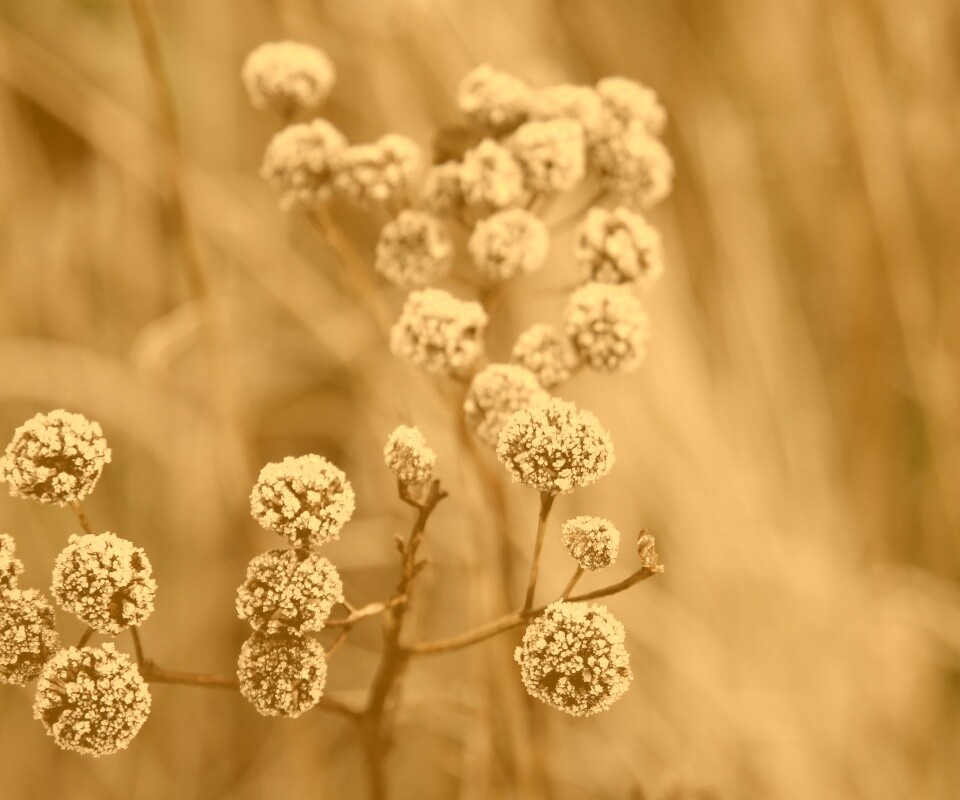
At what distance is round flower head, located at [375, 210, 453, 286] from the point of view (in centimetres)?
79

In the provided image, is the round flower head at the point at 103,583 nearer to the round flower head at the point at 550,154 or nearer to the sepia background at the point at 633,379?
the round flower head at the point at 550,154

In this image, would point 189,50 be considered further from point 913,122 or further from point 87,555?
point 87,555

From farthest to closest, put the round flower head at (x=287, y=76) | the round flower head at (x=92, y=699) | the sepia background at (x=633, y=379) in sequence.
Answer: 1. the sepia background at (x=633, y=379)
2. the round flower head at (x=287, y=76)
3. the round flower head at (x=92, y=699)

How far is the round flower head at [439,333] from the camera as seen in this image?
2.30 feet

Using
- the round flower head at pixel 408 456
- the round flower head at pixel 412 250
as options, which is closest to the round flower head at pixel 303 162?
the round flower head at pixel 412 250

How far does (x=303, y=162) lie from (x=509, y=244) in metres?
0.20

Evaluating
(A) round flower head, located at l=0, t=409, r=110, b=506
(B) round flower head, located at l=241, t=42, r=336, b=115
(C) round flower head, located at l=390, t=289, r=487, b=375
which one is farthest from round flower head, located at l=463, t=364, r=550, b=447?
(B) round flower head, located at l=241, t=42, r=336, b=115

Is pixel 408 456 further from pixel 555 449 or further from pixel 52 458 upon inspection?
pixel 52 458

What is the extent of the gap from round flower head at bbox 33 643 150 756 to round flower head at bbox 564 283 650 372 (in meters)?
0.41

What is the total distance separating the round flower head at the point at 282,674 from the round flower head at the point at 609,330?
1.09 feet

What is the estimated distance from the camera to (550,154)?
78 centimetres

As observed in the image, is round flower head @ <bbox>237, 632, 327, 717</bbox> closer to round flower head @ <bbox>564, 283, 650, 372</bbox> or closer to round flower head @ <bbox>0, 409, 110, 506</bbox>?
round flower head @ <bbox>0, 409, 110, 506</bbox>

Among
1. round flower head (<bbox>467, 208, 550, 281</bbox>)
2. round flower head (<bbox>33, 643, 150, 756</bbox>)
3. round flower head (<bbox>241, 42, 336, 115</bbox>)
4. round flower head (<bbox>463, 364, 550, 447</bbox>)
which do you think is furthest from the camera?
round flower head (<bbox>241, 42, 336, 115</bbox>)

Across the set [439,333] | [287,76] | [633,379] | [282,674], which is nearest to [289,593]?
[282,674]
